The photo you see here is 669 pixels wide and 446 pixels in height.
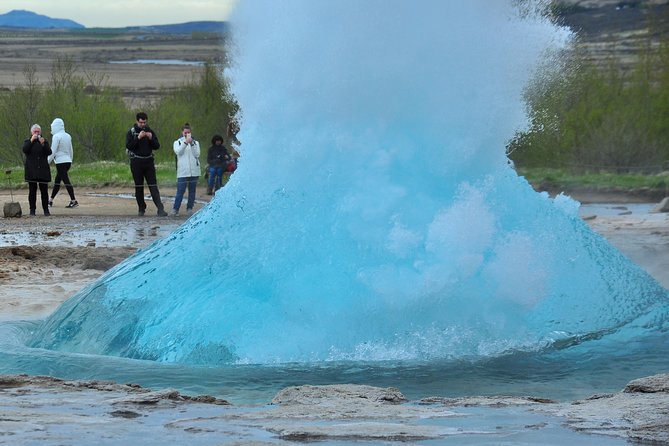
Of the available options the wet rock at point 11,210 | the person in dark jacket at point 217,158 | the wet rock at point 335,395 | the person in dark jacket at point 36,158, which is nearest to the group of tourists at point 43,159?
the person in dark jacket at point 36,158

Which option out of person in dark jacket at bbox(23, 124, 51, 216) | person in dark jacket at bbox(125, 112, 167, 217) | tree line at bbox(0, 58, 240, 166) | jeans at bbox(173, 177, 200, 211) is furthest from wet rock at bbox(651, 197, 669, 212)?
tree line at bbox(0, 58, 240, 166)

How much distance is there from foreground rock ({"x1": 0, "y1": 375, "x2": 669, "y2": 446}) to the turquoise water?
3.86ft

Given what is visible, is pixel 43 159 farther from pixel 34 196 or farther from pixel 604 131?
pixel 604 131

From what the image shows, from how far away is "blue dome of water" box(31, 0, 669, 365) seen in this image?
7.14 metres

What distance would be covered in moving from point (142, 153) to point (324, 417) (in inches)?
484

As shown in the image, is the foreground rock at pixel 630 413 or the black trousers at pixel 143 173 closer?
the foreground rock at pixel 630 413

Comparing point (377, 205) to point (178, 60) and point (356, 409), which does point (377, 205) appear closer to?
point (356, 409)

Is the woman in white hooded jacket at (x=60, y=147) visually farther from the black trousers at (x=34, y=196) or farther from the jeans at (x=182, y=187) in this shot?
the jeans at (x=182, y=187)

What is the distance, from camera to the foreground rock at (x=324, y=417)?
437 cm

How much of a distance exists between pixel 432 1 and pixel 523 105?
870 millimetres

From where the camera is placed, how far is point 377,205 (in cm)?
742

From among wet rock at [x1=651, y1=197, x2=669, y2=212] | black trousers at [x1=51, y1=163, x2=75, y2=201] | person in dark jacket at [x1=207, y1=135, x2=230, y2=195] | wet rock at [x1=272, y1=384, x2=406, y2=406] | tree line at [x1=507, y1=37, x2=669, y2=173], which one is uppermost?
tree line at [x1=507, y1=37, x2=669, y2=173]

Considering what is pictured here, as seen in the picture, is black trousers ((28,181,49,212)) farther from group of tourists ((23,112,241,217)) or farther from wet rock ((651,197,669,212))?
wet rock ((651,197,669,212))

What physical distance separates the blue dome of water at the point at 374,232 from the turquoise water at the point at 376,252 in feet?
0.04
